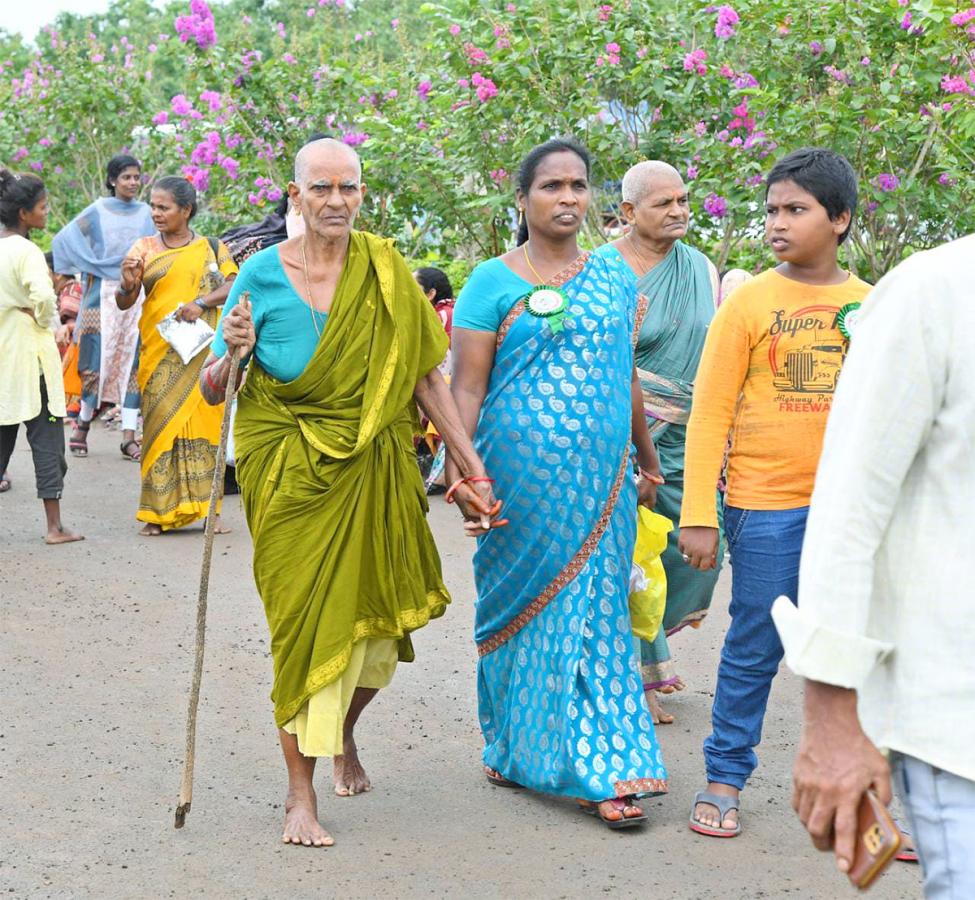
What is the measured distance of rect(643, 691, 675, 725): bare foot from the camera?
6191mm

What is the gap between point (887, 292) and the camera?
8.38 ft

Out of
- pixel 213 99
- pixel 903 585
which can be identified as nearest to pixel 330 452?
pixel 903 585

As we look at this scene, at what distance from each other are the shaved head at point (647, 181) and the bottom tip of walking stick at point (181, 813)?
2.87 metres

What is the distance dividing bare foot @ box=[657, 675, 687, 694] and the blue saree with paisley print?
995 mm

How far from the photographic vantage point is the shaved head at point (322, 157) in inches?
202

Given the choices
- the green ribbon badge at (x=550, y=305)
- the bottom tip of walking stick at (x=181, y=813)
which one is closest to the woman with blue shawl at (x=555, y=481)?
the green ribbon badge at (x=550, y=305)

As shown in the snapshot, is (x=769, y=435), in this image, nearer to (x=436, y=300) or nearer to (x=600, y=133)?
(x=600, y=133)

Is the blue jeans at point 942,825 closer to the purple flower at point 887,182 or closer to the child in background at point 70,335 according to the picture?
the purple flower at point 887,182

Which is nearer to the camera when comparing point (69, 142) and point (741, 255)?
point (741, 255)

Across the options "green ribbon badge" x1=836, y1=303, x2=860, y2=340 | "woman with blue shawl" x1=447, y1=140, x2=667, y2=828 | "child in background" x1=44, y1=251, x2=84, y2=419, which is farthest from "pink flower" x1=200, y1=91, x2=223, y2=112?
"green ribbon badge" x1=836, y1=303, x2=860, y2=340

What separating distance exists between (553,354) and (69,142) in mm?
15516

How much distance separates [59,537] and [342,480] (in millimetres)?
5121

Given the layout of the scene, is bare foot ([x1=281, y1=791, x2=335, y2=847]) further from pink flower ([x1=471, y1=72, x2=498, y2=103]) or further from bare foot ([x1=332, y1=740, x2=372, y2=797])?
pink flower ([x1=471, y1=72, x2=498, y2=103])

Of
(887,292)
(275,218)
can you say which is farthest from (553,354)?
(275,218)
